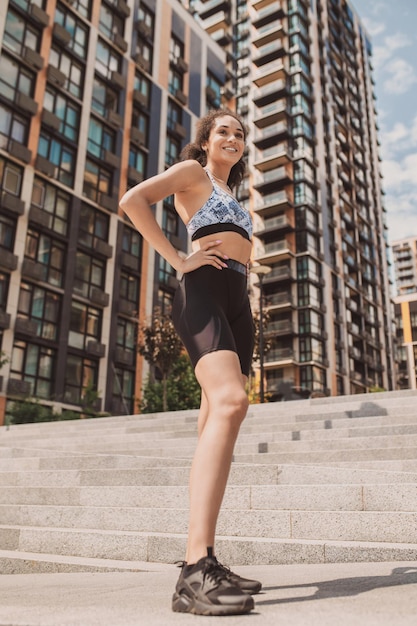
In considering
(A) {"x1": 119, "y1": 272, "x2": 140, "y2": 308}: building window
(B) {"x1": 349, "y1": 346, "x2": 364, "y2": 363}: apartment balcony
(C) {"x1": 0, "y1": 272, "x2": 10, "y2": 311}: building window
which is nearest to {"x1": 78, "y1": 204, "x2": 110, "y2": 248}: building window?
(A) {"x1": 119, "y1": 272, "x2": 140, "y2": 308}: building window

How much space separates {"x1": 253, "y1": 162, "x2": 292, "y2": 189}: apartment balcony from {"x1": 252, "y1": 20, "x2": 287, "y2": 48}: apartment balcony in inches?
446

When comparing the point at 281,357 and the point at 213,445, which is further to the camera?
the point at 281,357

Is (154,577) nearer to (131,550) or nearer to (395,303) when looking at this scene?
(131,550)

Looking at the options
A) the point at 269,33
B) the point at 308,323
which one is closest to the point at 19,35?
the point at 308,323

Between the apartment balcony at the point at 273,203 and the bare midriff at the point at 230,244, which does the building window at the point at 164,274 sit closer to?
the apartment balcony at the point at 273,203

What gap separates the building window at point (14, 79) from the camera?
26047 mm

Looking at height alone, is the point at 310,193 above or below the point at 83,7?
below

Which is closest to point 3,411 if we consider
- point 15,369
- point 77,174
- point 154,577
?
point 15,369

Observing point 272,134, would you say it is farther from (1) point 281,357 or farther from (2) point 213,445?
(2) point 213,445

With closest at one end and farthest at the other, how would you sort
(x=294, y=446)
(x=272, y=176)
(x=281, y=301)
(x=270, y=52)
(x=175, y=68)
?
(x=294, y=446) → (x=175, y=68) → (x=281, y=301) → (x=272, y=176) → (x=270, y=52)

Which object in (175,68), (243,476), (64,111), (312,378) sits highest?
(175,68)

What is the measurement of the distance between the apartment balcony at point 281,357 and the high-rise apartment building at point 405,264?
8518cm

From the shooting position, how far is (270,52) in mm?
52031

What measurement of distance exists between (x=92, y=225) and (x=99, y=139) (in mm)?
5374
